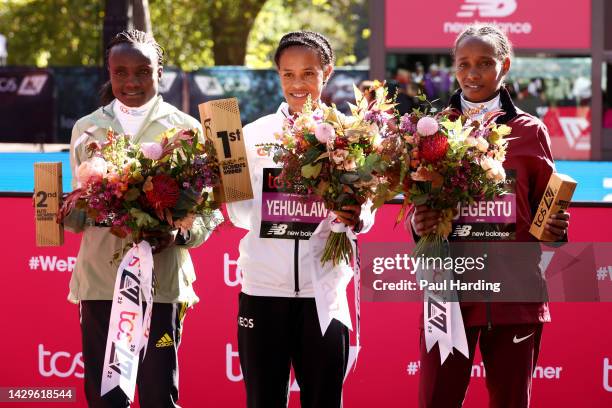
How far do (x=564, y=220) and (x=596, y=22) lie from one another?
7.60 metres

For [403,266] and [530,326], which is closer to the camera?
[530,326]

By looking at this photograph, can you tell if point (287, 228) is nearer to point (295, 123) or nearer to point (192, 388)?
point (295, 123)

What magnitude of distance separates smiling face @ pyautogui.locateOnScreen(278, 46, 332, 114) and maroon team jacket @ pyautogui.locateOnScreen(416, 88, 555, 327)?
0.76 metres

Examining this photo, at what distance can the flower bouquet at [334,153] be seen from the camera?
4105 millimetres

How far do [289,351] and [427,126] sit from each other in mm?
1098

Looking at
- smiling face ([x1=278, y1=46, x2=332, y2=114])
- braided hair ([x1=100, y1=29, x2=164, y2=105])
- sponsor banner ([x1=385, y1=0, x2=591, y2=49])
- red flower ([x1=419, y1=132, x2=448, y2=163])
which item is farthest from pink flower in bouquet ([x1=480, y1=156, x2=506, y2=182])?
sponsor banner ([x1=385, y1=0, x2=591, y2=49])

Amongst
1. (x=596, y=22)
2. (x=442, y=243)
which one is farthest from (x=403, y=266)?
(x=596, y=22)

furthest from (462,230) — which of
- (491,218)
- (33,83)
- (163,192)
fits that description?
(33,83)

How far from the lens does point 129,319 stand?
4473 mm

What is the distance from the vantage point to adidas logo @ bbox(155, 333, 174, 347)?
4.55 metres

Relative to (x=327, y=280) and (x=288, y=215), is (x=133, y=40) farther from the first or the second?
(x=327, y=280)

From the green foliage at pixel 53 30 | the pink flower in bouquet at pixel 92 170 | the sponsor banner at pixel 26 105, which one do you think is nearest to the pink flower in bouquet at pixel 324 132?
the pink flower in bouquet at pixel 92 170

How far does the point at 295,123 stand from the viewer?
13.8 feet

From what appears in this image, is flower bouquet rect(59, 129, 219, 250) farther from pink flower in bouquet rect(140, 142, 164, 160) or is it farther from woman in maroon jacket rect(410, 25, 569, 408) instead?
woman in maroon jacket rect(410, 25, 569, 408)
